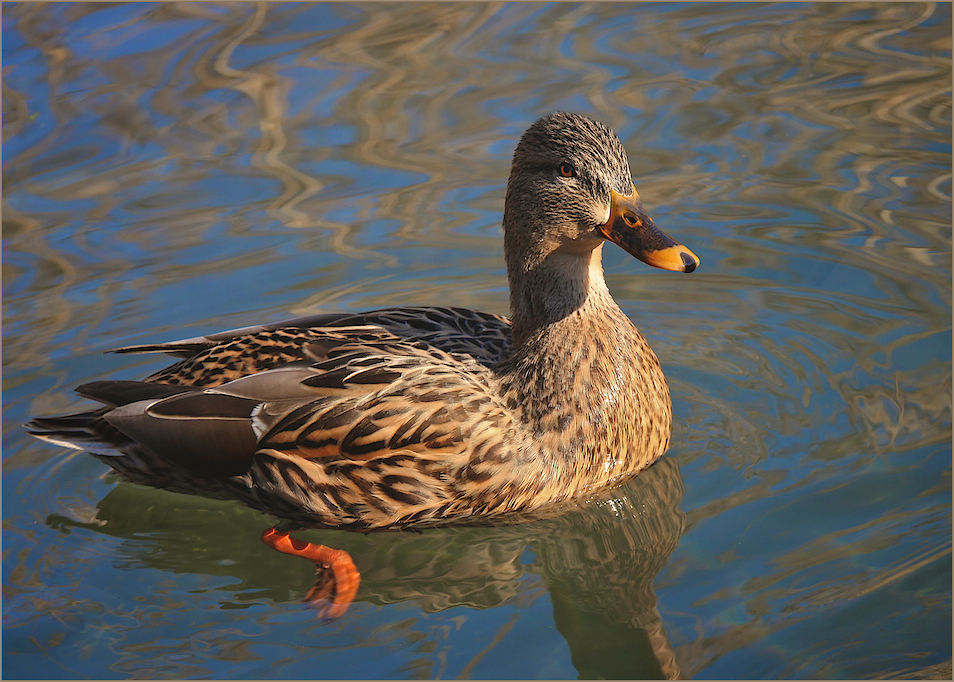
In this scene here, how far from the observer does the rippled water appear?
4922 millimetres

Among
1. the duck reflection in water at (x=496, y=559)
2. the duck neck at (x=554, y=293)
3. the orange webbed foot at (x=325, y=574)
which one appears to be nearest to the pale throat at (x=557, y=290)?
the duck neck at (x=554, y=293)

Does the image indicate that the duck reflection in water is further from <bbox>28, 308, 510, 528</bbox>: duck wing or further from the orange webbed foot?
<bbox>28, 308, 510, 528</bbox>: duck wing

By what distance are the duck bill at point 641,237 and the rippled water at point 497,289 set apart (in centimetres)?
120

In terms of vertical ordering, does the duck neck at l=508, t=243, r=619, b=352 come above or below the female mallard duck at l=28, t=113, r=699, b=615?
above

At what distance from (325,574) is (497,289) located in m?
2.79

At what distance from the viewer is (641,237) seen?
5.21 m

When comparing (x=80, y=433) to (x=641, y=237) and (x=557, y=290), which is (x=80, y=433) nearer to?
(x=557, y=290)

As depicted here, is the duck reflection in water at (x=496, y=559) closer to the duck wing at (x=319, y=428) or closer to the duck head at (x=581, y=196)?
the duck wing at (x=319, y=428)

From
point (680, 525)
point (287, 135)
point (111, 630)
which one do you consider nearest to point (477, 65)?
point (287, 135)

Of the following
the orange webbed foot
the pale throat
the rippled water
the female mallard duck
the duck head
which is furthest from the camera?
the pale throat

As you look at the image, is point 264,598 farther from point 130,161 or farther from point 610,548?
point 130,161

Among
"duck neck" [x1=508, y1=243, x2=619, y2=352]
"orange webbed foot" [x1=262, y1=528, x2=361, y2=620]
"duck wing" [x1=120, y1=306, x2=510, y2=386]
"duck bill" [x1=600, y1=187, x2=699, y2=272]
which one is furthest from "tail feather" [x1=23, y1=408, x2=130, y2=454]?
"duck bill" [x1=600, y1=187, x2=699, y2=272]

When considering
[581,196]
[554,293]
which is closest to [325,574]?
[554,293]

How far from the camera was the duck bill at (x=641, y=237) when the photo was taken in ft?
16.9
